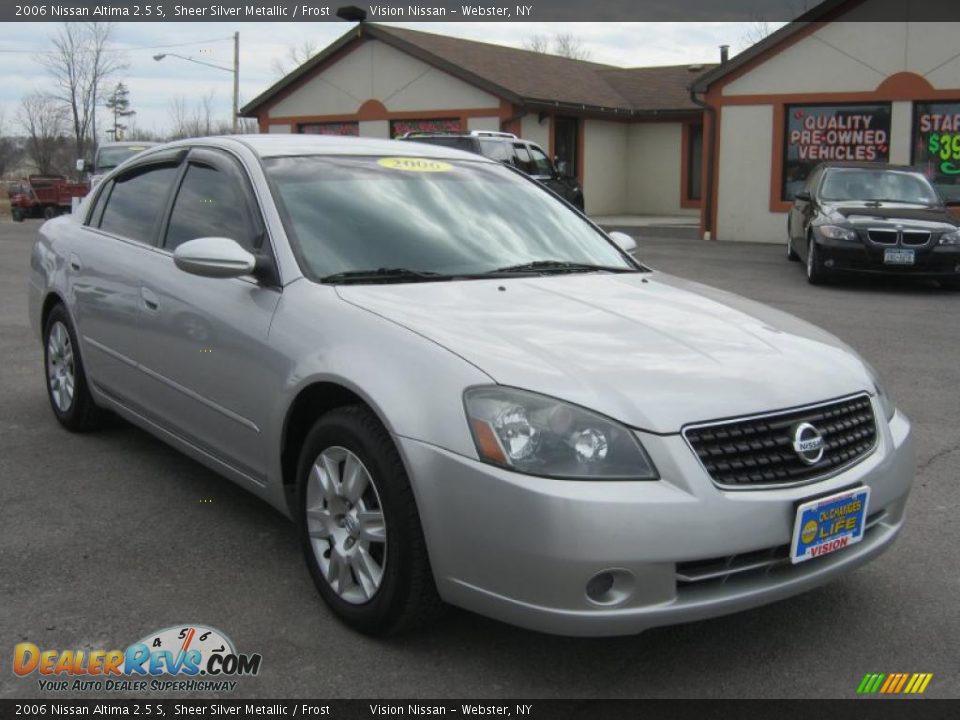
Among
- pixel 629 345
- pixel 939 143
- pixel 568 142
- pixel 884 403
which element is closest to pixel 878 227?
pixel 939 143

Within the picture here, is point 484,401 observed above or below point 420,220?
below

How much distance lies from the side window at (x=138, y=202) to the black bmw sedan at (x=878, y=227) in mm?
9089

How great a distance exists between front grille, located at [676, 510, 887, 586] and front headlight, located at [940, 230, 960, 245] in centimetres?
1014

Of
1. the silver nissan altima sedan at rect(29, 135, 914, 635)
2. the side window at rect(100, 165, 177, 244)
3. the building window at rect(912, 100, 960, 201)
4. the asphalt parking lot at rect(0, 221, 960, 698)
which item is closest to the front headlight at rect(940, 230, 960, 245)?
the building window at rect(912, 100, 960, 201)

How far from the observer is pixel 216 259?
3572 millimetres

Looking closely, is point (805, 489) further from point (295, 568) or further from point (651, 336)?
point (295, 568)

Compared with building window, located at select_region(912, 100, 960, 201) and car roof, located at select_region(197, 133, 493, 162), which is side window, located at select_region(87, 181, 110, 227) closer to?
car roof, located at select_region(197, 133, 493, 162)

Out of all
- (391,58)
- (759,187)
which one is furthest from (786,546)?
(391,58)

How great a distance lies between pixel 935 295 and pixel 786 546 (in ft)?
33.4

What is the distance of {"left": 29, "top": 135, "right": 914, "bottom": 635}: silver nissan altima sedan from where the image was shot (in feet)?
8.77

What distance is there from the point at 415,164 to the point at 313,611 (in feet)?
6.65

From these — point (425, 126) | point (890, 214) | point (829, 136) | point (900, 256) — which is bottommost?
point (900, 256)

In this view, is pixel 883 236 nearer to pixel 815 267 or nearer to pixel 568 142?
pixel 815 267
